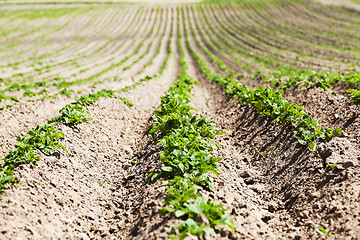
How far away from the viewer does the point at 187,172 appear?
485 centimetres

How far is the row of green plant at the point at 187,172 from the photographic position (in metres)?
3.70

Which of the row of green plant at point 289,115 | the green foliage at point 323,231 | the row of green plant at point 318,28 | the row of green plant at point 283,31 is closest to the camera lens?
the green foliage at point 323,231

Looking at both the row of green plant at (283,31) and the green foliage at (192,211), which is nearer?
the green foliage at (192,211)

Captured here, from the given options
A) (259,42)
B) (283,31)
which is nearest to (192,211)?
(259,42)

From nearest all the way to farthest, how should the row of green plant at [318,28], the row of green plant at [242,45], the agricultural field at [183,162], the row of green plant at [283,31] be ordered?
the agricultural field at [183,162]
the row of green plant at [242,45]
the row of green plant at [283,31]
the row of green plant at [318,28]

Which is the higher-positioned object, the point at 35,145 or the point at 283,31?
the point at 283,31

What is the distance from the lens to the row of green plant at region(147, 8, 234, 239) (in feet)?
12.1

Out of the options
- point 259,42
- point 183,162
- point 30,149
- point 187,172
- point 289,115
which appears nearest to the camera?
point 187,172

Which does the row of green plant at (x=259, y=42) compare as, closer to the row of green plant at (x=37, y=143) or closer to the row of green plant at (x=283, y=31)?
the row of green plant at (x=283, y=31)

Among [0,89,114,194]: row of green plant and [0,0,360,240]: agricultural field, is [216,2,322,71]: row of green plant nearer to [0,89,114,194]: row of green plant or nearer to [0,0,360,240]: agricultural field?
[0,0,360,240]: agricultural field

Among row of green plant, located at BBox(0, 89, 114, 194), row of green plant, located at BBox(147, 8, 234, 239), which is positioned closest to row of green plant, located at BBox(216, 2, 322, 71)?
row of green plant, located at BBox(147, 8, 234, 239)

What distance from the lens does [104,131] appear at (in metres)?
7.75

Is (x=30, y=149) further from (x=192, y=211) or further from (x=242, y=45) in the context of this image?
(x=242, y=45)

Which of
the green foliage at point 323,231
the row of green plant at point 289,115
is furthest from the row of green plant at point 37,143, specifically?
the row of green plant at point 289,115
